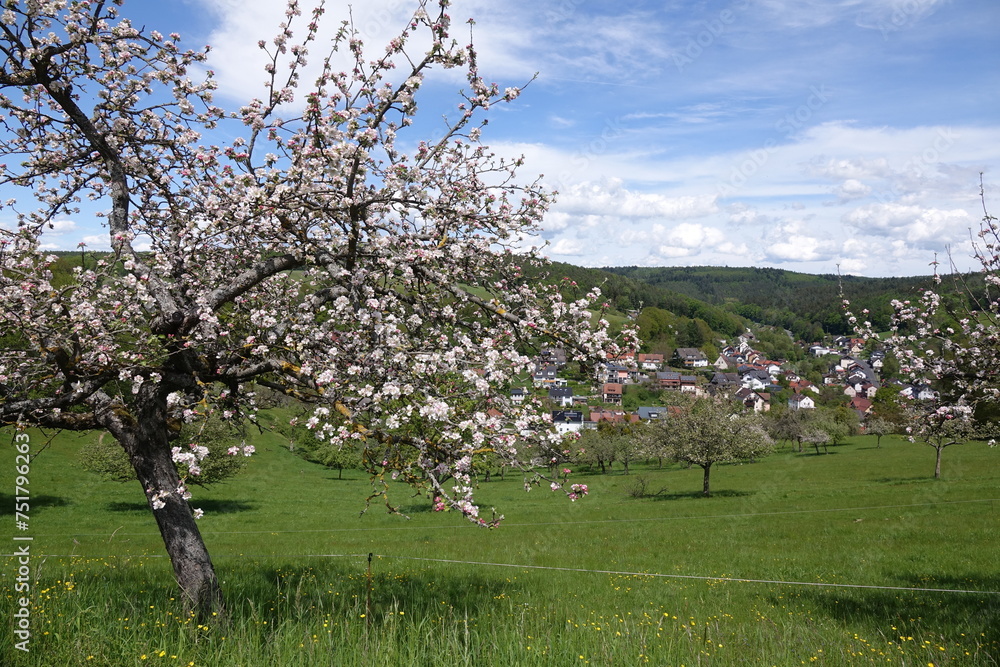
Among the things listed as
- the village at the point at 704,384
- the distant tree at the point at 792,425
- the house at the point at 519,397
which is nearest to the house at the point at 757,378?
the village at the point at 704,384

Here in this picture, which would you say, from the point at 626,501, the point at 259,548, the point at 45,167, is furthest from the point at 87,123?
the point at 626,501

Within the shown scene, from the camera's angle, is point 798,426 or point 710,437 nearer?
point 710,437

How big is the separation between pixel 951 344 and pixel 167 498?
14950mm

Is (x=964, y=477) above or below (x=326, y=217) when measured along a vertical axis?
below

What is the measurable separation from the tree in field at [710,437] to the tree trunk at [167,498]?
44.9 meters

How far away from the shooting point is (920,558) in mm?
19844

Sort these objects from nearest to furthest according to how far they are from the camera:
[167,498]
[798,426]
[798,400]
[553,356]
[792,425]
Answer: [167,498] < [553,356] < [798,426] < [792,425] < [798,400]

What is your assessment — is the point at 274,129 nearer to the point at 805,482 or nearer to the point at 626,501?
the point at 626,501

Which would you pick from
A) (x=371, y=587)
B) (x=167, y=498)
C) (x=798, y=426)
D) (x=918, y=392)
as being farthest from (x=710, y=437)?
(x=167, y=498)

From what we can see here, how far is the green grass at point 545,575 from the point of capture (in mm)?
6445

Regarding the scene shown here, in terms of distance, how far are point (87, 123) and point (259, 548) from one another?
1780cm

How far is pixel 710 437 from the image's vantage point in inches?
1917

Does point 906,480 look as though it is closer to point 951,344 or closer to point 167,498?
point 951,344

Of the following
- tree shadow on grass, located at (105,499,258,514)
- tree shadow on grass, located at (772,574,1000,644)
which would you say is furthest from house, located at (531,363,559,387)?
tree shadow on grass, located at (105,499,258,514)
